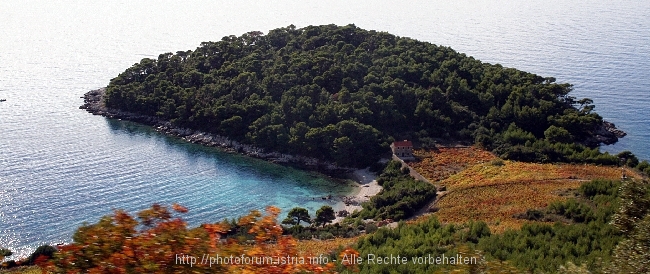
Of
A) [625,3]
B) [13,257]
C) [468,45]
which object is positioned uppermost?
[625,3]

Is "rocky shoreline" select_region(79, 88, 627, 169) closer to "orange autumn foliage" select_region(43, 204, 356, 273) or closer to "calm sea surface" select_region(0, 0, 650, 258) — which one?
"calm sea surface" select_region(0, 0, 650, 258)

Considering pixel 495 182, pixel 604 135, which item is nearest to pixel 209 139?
pixel 495 182

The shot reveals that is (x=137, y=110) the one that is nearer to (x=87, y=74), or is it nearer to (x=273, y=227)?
(x=87, y=74)

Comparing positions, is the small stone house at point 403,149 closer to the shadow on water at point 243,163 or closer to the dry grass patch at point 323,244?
the shadow on water at point 243,163

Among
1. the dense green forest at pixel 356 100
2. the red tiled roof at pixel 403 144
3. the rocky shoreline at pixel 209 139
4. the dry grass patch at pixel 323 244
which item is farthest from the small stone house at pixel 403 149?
the dry grass patch at pixel 323 244

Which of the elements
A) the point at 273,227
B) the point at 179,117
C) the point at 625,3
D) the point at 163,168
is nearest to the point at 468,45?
the point at 179,117

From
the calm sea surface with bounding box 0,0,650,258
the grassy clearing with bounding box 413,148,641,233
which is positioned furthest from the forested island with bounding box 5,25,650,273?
the calm sea surface with bounding box 0,0,650,258
